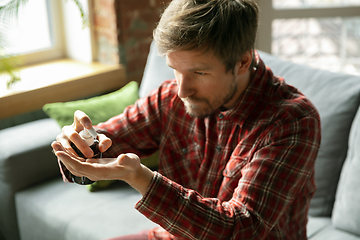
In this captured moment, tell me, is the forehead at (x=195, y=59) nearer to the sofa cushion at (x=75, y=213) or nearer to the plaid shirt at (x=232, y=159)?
the plaid shirt at (x=232, y=159)

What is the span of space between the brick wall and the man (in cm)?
117

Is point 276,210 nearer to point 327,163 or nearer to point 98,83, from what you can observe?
point 327,163

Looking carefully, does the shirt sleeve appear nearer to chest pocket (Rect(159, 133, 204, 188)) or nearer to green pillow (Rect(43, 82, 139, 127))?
chest pocket (Rect(159, 133, 204, 188))

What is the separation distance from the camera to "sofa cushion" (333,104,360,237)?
139 centimetres

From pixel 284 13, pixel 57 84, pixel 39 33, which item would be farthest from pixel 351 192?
pixel 39 33

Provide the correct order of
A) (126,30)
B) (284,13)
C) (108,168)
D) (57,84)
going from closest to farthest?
(108,168) → (57,84) → (126,30) → (284,13)

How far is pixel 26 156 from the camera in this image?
5.71 ft

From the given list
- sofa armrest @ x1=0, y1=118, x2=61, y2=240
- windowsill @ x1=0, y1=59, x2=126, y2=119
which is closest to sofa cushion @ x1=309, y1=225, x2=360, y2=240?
sofa armrest @ x1=0, y1=118, x2=61, y2=240

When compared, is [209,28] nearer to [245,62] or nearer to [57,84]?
[245,62]

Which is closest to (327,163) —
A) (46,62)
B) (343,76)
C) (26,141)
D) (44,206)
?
(343,76)

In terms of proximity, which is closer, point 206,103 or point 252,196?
point 252,196

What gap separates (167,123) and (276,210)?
474 mm

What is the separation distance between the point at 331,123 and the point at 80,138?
36.4 inches

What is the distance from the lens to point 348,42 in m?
2.75
